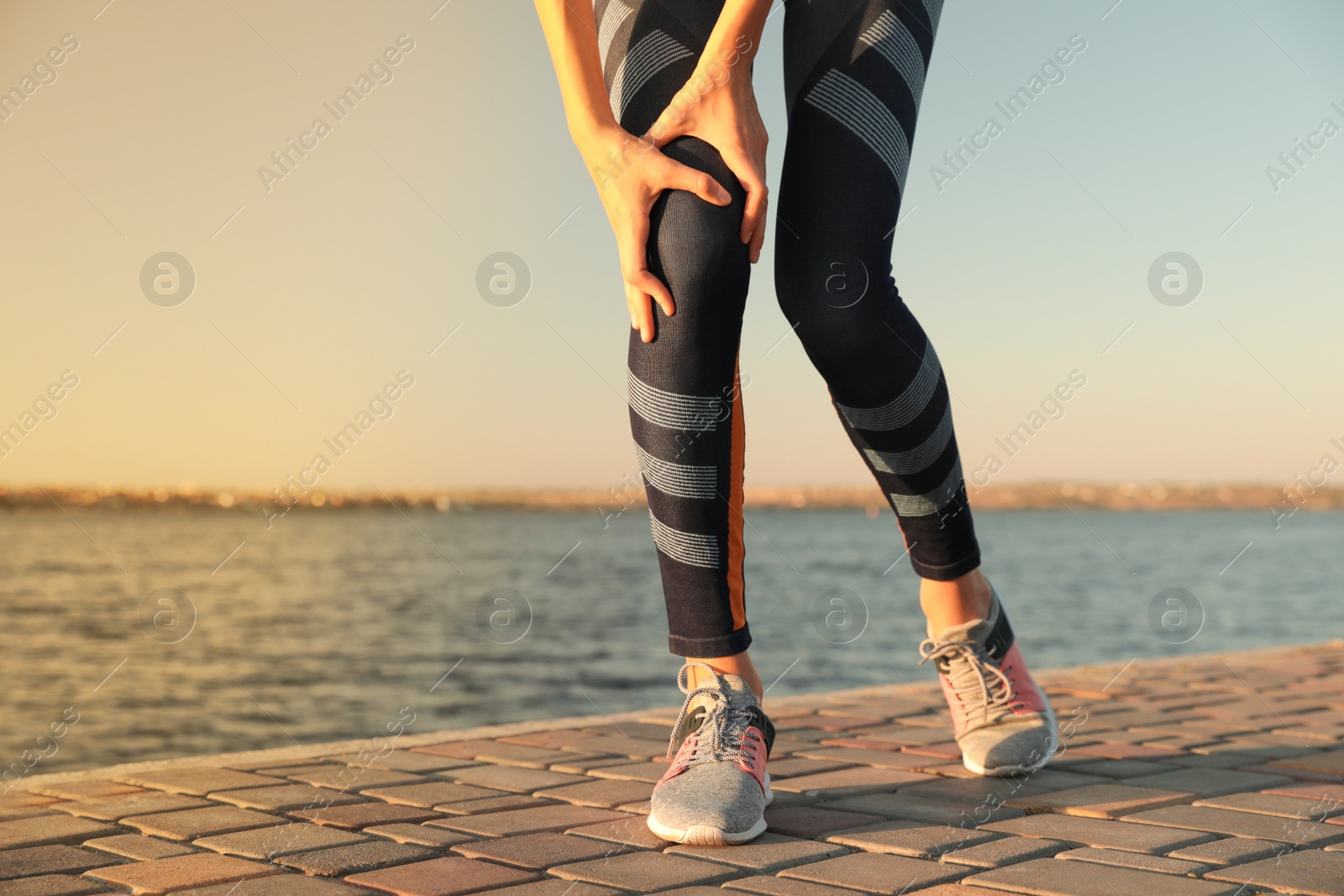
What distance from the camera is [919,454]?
6.61 feet

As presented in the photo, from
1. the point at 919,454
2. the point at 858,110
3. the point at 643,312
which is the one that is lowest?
the point at 919,454

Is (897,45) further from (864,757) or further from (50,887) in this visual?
(50,887)

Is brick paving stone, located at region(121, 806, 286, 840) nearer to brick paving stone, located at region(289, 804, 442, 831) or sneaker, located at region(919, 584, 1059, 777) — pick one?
brick paving stone, located at region(289, 804, 442, 831)

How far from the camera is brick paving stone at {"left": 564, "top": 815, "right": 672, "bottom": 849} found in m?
1.64

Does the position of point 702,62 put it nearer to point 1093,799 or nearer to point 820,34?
point 820,34

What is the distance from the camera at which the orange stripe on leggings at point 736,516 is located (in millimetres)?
1893

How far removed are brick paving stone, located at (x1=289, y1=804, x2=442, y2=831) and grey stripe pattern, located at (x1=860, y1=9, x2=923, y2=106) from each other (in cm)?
152

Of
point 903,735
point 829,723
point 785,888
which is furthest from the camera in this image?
point 829,723

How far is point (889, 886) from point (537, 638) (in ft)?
58.1

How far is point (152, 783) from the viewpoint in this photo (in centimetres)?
211

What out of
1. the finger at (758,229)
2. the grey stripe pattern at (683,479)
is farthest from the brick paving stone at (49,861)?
the finger at (758,229)

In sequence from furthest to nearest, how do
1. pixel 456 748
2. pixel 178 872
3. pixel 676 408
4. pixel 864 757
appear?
pixel 456 748
pixel 864 757
pixel 676 408
pixel 178 872

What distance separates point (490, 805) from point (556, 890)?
22.2 inches

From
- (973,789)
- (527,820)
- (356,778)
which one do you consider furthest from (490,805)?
(973,789)
